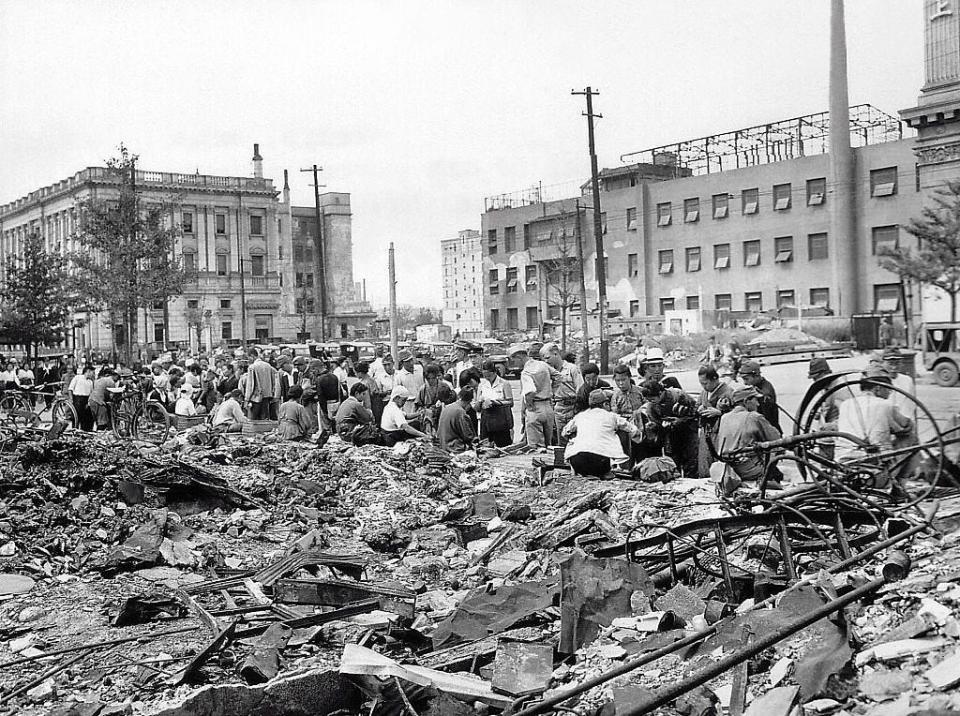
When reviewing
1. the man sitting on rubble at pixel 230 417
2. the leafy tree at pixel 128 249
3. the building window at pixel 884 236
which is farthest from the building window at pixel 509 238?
the man sitting on rubble at pixel 230 417

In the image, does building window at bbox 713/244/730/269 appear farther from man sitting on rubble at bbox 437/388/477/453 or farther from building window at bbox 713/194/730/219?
man sitting on rubble at bbox 437/388/477/453

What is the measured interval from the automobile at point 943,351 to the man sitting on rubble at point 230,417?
1582cm

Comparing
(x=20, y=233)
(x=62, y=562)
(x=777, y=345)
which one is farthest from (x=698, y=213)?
(x=20, y=233)

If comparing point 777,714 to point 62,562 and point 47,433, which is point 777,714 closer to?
point 62,562

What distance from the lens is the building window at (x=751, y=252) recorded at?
5531cm

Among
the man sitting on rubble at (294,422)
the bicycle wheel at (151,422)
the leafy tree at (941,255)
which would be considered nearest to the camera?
the man sitting on rubble at (294,422)

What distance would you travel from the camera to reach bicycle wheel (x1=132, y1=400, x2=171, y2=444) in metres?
17.1

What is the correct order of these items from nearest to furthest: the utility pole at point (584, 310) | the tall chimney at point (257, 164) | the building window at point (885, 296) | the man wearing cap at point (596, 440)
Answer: the man wearing cap at point (596, 440) < the utility pole at point (584, 310) < the building window at point (885, 296) < the tall chimney at point (257, 164)

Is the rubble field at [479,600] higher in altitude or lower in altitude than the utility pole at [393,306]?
lower

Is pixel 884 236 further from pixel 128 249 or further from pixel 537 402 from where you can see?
pixel 537 402

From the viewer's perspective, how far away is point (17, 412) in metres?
18.0

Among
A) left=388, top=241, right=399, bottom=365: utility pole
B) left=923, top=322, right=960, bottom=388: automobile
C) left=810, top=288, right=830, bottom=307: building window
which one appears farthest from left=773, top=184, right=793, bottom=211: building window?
left=388, top=241, right=399, bottom=365: utility pole

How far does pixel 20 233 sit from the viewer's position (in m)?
86.5

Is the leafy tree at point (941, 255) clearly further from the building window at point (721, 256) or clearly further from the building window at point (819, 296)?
the building window at point (721, 256)
